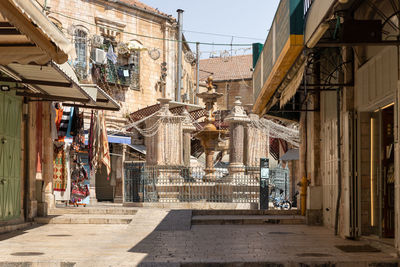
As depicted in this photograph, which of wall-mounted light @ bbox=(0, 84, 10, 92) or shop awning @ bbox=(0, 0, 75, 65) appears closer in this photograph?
shop awning @ bbox=(0, 0, 75, 65)

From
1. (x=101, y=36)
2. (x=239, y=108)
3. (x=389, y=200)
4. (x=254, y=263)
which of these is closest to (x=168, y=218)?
(x=389, y=200)

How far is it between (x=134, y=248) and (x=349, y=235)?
150 inches

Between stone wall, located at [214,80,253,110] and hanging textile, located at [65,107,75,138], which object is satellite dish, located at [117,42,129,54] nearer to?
hanging textile, located at [65,107,75,138]

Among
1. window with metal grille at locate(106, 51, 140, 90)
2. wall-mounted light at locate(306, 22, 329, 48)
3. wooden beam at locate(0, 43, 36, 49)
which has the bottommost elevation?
wooden beam at locate(0, 43, 36, 49)

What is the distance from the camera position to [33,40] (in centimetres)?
775

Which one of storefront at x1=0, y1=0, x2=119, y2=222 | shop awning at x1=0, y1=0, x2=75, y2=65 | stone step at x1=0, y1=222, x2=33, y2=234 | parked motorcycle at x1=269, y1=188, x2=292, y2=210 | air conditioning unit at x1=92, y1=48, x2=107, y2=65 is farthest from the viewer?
air conditioning unit at x1=92, y1=48, x2=107, y2=65

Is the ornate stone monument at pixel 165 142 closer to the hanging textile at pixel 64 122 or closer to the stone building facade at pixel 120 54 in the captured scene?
the hanging textile at pixel 64 122

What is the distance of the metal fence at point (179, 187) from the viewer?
856 inches

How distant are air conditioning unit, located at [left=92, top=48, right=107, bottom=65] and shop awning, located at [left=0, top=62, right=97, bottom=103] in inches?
751

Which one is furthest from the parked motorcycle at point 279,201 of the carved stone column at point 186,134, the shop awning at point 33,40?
the shop awning at point 33,40

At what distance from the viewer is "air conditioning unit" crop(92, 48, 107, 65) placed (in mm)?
33656

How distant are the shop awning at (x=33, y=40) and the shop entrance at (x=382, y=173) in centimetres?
525

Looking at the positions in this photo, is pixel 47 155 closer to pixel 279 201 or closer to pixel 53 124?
pixel 53 124

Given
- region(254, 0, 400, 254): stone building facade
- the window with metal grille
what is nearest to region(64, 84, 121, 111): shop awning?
region(254, 0, 400, 254): stone building facade
